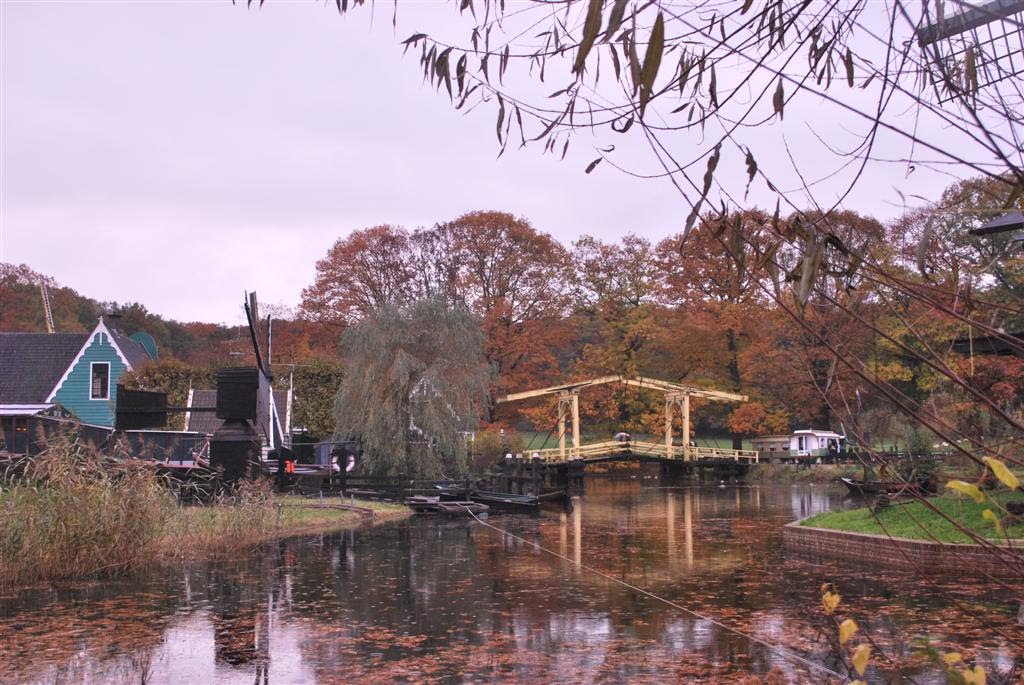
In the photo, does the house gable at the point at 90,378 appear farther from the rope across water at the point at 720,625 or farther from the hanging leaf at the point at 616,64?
the hanging leaf at the point at 616,64

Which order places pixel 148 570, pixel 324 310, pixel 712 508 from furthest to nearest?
pixel 324 310, pixel 712 508, pixel 148 570

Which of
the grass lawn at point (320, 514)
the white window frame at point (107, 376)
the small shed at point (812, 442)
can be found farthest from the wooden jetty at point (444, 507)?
the small shed at point (812, 442)

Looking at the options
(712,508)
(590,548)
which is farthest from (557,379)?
(590,548)

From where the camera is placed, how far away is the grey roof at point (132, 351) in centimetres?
3931

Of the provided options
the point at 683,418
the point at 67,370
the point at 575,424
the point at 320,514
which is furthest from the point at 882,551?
the point at 683,418

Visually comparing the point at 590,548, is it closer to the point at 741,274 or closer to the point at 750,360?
the point at 741,274

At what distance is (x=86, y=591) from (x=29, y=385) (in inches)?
1108

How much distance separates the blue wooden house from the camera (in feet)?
122

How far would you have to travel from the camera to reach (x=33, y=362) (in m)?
38.0

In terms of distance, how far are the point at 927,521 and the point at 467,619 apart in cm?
887

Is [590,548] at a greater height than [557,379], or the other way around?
[557,379]

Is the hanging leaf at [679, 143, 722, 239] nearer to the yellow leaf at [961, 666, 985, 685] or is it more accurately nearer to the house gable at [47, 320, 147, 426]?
the yellow leaf at [961, 666, 985, 685]

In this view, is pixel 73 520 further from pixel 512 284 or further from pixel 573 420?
pixel 512 284

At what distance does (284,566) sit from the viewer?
15078 millimetres
